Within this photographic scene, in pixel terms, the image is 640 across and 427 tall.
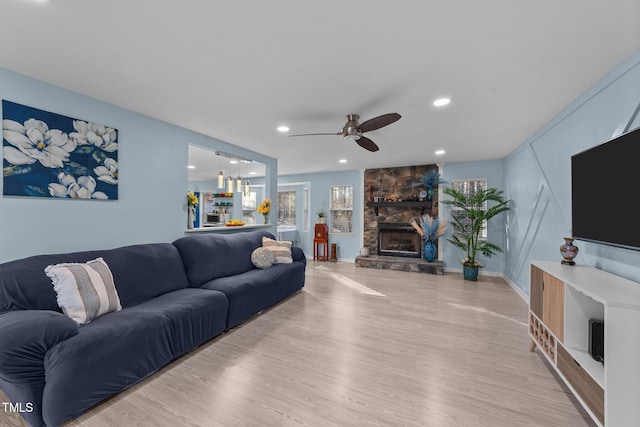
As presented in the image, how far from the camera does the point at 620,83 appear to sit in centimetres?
203

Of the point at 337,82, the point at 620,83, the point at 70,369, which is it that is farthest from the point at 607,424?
the point at 70,369

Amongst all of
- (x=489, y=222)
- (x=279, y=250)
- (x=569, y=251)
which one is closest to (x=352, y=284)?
(x=279, y=250)

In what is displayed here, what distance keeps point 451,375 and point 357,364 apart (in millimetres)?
765

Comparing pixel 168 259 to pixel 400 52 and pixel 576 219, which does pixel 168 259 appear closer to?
pixel 400 52

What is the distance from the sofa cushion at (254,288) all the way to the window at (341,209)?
341cm

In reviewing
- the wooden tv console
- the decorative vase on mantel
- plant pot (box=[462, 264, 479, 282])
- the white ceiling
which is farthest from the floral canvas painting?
plant pot (box=[462, 264, 479, 282])

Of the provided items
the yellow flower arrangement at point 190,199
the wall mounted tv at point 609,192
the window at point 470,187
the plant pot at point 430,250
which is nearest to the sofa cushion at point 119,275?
the yellow flower arrangement at point 190,199

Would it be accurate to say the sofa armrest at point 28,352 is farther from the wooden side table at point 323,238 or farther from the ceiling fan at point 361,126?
the wooden side table at point 323,238

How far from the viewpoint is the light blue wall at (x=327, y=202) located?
23.1ft

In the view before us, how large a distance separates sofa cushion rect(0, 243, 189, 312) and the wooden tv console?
3466 mm

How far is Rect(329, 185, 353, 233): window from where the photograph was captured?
723cm

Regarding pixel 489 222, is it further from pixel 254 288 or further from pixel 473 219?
pixel 254 288

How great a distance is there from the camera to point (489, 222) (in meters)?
5.57

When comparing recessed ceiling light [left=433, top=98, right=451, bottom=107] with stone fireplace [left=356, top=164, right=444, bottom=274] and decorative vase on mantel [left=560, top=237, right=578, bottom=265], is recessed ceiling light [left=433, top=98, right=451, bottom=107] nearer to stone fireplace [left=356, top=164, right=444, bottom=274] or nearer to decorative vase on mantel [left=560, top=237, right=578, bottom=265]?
decorative vase on mantel [left=560, top=237, right=578, bottom=265]
